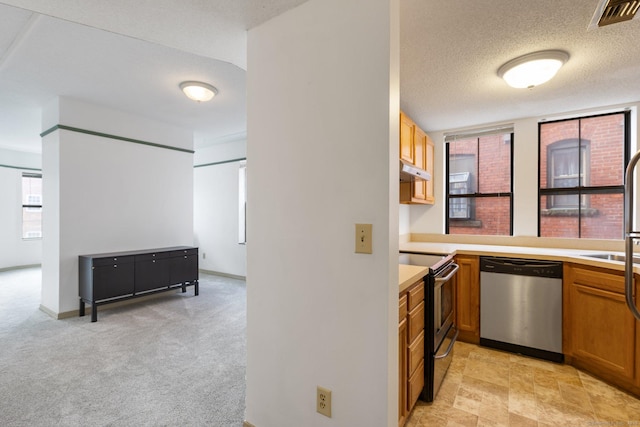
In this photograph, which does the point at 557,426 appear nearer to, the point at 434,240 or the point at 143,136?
the point at 434,240

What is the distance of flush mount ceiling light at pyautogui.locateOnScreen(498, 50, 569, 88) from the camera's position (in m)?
2.12

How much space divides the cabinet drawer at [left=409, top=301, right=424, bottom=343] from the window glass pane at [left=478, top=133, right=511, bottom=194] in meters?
2.56

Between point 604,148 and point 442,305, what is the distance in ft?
8.94

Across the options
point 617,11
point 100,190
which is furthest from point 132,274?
point 617,11

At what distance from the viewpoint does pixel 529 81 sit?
2320 mm

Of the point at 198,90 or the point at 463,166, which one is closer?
the point at 198,90

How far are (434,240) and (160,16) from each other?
3.60 meters

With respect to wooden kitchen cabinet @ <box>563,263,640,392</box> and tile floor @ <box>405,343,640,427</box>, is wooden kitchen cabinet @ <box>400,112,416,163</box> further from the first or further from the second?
tile floor @ <box>405,343,640,427</box>

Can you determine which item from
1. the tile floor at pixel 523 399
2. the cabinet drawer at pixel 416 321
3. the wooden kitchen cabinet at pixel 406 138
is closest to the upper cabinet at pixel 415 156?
the wooden kitchen cabinet at pixel 406 138

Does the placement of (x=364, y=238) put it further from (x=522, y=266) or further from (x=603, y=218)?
(x=603, y=218)

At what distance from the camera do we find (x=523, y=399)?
6.89ft

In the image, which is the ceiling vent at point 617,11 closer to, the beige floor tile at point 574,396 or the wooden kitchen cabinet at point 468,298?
the wooden kitchen cabinet at point 468,298

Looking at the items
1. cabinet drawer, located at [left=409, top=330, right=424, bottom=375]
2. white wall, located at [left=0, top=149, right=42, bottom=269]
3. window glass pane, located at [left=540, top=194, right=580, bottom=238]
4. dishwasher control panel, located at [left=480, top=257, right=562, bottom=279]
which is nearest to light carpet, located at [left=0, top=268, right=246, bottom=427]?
cabinet drawer, located at [left=409, top=330, right=424, bottom=375]

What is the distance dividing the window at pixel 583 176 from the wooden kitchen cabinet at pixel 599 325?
1.06 m
